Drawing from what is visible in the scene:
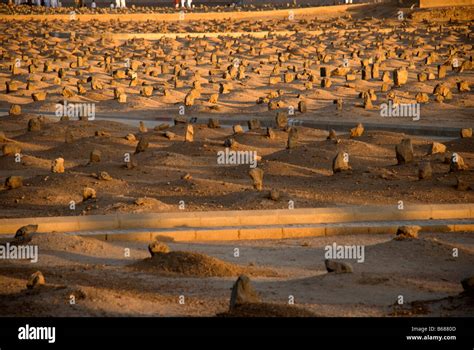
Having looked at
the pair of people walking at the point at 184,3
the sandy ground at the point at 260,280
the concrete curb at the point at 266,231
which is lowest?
the pair of people walking at the point at 184,3

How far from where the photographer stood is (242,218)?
583 inches

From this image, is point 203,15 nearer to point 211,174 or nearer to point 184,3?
point 184,3

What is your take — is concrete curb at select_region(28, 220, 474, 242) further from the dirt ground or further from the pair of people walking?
the pair of people walking

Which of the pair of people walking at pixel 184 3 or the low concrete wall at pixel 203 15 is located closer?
the low concrete wall at pixel 203 15

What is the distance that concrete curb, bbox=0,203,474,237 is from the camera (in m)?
14.4

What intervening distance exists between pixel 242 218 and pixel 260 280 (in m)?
3.01

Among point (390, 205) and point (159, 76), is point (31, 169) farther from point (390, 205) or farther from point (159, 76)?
point (159, 76)

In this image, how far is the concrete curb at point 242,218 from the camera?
14383 millimetres

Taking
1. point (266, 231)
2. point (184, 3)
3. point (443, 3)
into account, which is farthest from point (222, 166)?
point (184, 3)

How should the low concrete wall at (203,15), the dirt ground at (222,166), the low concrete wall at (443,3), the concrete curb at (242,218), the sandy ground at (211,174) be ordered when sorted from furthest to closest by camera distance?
the low concrete wall at (443,3)
the low concrete wall at (203,15)
the sandy ground at (211,174)
the concrete curb at (242,218)
the dirt ground at (222,166)

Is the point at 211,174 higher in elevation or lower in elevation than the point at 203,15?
higher

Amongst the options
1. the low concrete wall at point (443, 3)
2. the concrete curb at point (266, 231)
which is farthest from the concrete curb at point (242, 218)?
the low concrete wall at point (443, 3)

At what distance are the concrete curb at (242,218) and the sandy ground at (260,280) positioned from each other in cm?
59

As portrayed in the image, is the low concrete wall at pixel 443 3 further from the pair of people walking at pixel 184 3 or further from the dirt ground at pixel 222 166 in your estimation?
the pair of people walking at pixel 184 3
